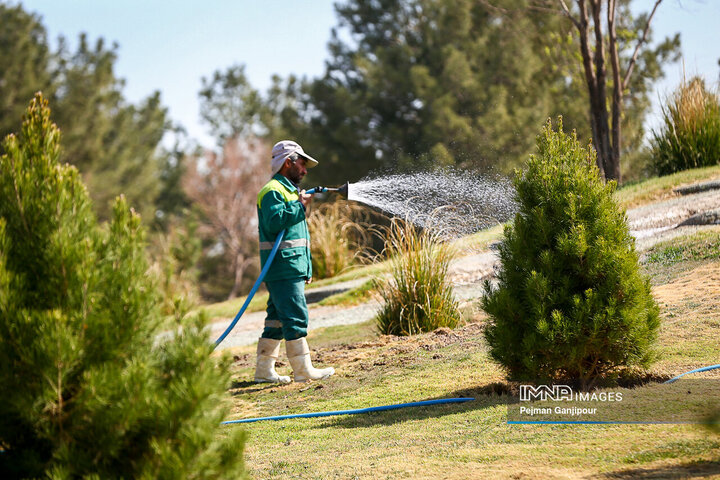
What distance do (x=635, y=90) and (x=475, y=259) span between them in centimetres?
2020

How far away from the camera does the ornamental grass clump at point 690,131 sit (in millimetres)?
12047

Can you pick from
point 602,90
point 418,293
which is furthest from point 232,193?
point 418,293

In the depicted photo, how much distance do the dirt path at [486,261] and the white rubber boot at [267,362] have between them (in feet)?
9.34

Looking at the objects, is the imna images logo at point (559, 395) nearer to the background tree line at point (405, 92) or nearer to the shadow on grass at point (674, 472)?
the shadow on grass at point (674, 472)

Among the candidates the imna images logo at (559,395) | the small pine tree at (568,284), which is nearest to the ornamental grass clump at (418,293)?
the small pine tree at (568,284)

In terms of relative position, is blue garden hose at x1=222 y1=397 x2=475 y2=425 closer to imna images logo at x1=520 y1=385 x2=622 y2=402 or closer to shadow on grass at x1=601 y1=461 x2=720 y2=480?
imna images logo at x1=520 y1=385 x2=622 y2=402

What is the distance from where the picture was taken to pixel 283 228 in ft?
18.6

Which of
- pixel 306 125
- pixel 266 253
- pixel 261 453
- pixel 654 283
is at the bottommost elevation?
pixel 261 453

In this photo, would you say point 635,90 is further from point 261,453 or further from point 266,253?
point 261,453

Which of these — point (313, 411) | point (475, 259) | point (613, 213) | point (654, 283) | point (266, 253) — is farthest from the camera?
point (475, 259)

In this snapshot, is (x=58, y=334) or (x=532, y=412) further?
(x=532, y=412)

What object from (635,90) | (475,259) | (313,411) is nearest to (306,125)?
(635,90)

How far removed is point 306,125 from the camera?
2848 centimetres

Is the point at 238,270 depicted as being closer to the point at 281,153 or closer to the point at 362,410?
the point at 281,153
